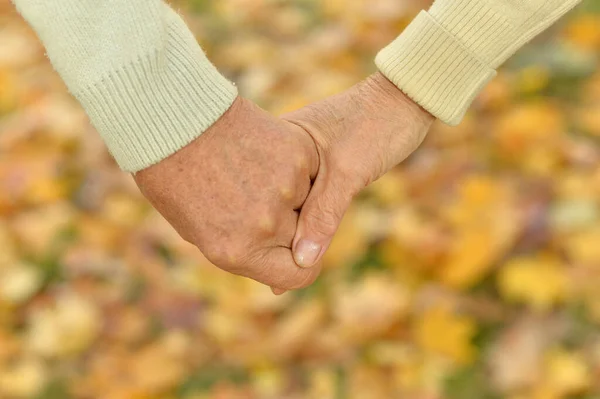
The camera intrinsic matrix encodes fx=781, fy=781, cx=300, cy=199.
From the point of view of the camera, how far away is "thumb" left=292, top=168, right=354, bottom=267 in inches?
48.3

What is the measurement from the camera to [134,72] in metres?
1.06

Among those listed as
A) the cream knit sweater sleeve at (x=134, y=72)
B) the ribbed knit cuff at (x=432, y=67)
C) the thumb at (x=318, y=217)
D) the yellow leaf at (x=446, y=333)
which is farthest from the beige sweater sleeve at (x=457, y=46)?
the yellow leaf at (x=446, y=333)

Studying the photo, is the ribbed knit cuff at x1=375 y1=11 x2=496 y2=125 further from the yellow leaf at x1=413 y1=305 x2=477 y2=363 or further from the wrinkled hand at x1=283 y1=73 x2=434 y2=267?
the yellow leaf at x1=413 y1=305 x2=477 y2=363

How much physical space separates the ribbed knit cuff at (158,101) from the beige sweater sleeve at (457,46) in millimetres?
320

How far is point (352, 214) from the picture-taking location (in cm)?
229

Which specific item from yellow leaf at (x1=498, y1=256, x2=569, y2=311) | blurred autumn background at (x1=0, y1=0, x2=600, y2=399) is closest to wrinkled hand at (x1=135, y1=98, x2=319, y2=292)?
blurred autumn background at (x1=0, y1=0, x2=600, y2=399)

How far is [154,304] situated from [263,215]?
→ 117 centimetres

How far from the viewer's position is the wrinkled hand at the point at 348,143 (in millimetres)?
1231

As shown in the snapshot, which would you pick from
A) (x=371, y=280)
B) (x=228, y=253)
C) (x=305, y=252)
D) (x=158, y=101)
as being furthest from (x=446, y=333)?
(x=158, y=101)

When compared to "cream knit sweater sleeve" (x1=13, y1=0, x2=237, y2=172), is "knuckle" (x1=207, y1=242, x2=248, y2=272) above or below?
below

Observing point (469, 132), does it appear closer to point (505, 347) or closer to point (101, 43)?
point (505, 347)

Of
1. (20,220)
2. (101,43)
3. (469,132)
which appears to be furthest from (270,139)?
(20,220)

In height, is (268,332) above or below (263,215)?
below

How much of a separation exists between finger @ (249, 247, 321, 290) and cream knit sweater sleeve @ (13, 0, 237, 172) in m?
0.23
